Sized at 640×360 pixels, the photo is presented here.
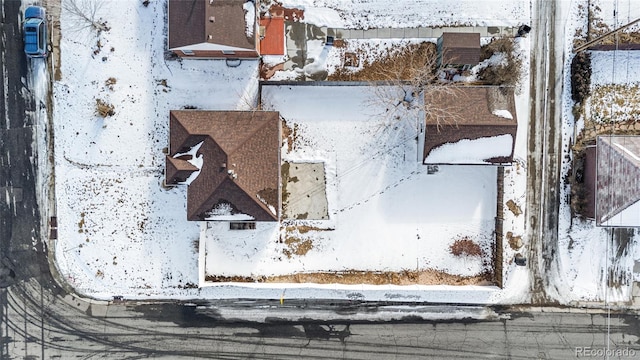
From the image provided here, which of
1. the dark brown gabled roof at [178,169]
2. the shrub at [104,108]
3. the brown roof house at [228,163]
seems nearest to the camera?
the brown roof house at [228,163]

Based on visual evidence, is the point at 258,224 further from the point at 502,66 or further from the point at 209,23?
the point at 502,66

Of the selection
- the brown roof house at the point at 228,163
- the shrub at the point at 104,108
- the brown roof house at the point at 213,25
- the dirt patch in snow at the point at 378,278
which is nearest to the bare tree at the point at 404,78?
the brown roof house at the point at 228,163

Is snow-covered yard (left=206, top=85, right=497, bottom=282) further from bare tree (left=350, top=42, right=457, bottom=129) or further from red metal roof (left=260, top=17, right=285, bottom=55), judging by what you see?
red metal roof (left=260, top=17, right=285, bottom=55)

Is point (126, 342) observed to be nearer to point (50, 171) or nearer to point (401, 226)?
point (50, 171)

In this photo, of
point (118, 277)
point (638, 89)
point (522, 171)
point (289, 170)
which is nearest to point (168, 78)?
point (289, 170)

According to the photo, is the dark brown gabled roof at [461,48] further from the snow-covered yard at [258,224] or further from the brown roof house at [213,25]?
the brown roof house at [213,25]
